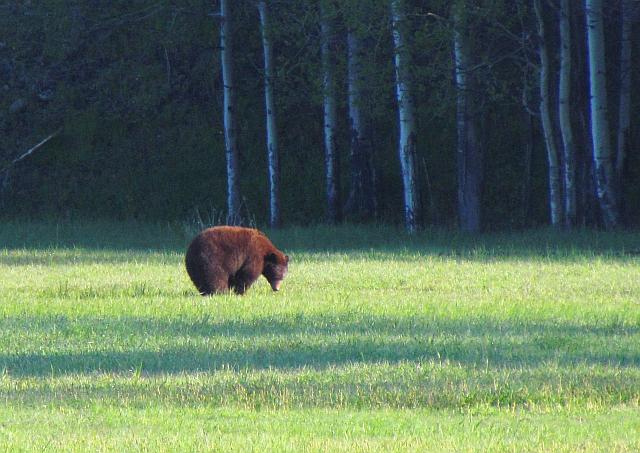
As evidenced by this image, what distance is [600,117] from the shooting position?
2622cm

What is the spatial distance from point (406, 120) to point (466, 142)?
154 cm

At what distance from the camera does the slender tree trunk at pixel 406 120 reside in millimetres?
27203

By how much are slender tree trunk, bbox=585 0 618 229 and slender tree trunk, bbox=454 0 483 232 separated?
103 inches

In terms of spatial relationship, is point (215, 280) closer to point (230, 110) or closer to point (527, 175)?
point (230, 110)

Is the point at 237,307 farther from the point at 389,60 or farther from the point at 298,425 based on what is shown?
the point at 389,60

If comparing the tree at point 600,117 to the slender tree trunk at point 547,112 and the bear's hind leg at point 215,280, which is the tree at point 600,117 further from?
the bear's hind leg at point 215,280

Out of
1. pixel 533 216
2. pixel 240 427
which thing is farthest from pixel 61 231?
pixel 240 427

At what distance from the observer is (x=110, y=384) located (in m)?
9.60

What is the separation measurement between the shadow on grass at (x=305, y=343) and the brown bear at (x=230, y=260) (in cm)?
243

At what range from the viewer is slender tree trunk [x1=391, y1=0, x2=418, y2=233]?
89.2 ft

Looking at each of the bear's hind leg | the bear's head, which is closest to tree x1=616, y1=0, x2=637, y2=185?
the bear's head

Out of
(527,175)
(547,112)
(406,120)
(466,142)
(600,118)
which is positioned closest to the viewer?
(600,118)

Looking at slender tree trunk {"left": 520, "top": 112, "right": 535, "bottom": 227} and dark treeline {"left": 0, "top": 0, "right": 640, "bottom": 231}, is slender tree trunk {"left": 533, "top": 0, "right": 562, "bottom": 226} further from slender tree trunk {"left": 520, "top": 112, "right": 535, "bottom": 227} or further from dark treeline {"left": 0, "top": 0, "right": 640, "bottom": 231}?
slender tree trunk {"left": 520, "top": 112, "right": 535, "bottom": 227}

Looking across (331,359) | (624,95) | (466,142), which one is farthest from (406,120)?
(331,359)
